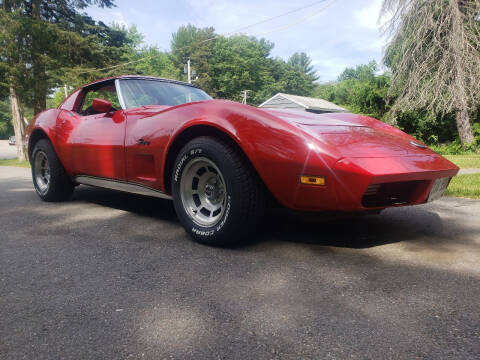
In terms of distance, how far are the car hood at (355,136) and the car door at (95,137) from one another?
1.42m

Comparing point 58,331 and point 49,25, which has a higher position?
point 49,25

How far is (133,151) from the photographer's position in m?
2.80

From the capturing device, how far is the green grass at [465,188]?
405 centimetres

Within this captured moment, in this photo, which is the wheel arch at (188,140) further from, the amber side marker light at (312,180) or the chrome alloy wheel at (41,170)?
the chrome alloy wheel at (41,170)

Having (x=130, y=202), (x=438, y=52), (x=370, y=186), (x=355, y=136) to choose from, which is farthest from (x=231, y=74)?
(x=370, y=186)

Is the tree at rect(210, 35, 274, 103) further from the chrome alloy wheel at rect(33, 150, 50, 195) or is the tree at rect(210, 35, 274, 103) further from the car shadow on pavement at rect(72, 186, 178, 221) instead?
the chrome alloy wheel at rect(33, 150, 50, 195)

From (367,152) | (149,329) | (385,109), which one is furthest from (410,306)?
(385,109)

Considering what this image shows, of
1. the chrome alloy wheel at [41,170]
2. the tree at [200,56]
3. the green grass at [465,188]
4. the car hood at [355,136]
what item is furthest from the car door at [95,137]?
the tree at [200,56]

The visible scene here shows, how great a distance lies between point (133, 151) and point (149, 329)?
175 cm

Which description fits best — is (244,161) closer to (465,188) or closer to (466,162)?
(465,188)

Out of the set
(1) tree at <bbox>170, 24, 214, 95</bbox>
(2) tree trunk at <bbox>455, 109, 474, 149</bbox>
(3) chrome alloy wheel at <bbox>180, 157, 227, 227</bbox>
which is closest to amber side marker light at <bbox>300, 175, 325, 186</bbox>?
(3) chrome alloy wheel at <bbox>180, 157, 227, 227</bbox>

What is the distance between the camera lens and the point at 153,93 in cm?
332

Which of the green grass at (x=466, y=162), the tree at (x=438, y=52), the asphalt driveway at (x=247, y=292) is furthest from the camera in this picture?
the tree at (x=438, y=52)

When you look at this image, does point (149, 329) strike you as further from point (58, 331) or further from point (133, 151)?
point (133, 151)
